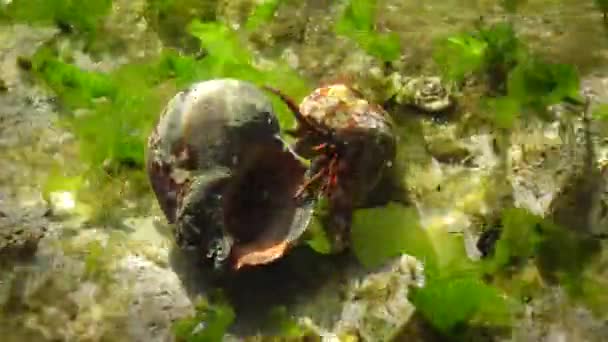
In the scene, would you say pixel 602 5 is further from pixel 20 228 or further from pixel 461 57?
pixel 20 228

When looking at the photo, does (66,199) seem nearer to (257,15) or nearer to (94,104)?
(94,104)

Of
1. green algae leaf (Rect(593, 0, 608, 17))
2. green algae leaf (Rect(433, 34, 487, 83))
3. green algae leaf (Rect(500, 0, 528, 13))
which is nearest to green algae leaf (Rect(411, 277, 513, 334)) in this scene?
green algae leaf (Rect(433, 34, 487, 83))

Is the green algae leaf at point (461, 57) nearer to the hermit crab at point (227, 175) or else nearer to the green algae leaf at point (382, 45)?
the green algae leaf at point (382, 45)

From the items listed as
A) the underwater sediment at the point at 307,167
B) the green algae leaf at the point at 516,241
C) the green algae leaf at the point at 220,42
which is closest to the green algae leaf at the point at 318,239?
the underwater sediment at the point at 307,167

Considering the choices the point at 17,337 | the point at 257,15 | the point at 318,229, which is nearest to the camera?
the point at 17,337

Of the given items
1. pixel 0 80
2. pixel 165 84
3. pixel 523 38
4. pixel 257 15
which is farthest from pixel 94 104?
pixel 523 38
